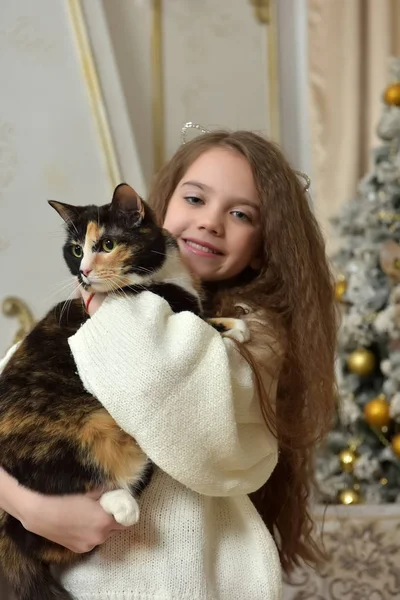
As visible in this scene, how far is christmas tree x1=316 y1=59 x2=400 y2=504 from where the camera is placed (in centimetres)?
189

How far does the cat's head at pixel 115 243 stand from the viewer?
0.92 metres

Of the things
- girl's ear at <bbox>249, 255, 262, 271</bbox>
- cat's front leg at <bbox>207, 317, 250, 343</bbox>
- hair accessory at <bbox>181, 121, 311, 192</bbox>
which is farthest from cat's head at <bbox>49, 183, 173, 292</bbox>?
hair accessory at <bbox>181, 121, 311, 192</bbox>

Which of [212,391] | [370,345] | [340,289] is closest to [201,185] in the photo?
[212,391]

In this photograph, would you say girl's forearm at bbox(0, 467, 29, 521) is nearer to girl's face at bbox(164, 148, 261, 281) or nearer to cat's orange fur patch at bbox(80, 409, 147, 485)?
cat's orange fur patch at bbox(80, 409, 147, 485)

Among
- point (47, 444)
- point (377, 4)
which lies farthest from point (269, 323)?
point (377, 4)

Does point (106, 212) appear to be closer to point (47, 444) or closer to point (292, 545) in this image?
point (47, 444)

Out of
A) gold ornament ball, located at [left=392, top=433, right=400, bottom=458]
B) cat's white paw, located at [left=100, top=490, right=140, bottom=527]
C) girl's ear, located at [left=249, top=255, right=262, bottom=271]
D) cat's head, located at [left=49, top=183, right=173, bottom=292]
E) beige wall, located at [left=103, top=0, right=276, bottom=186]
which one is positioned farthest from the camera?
beige wall, located at [left=103, top=0, right=276, bottom=186]

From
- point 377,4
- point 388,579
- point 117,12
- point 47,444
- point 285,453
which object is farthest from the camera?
point 377,4

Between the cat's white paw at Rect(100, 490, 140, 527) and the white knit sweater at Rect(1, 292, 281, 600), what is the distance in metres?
0.06

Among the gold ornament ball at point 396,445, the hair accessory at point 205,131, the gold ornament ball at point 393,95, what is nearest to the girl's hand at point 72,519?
the hair accessory at point 205,131

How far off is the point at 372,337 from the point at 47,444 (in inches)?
51.6

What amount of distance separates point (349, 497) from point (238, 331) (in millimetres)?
1199

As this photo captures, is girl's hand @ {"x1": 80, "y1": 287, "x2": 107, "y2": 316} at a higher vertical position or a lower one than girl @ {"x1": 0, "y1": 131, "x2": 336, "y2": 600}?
higher

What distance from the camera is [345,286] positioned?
6.55 ft
